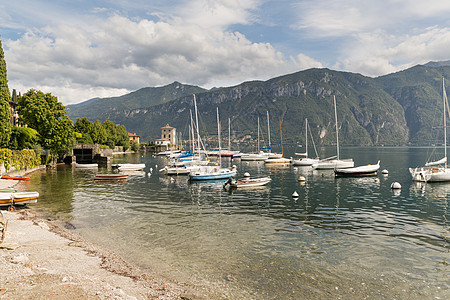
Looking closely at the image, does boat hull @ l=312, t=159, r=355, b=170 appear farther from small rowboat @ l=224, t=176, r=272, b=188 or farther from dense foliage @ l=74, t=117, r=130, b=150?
dense foliage @ l=74, t=117, r=130, b=150

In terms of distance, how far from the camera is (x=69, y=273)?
13.9 m

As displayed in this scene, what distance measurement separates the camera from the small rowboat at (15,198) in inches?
1169

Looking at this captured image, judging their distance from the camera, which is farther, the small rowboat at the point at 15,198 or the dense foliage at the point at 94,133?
the dense foliage at the point at 94,133

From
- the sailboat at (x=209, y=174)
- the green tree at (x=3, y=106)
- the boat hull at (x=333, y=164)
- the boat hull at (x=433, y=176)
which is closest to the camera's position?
the green tree at (x=3, y=106)

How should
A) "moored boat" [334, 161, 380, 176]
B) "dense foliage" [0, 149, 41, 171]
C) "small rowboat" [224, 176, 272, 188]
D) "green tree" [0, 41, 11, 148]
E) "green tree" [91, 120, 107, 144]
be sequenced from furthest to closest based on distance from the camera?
"green tree" [91, 120, 107, 144]
"moored boat" [334, 161, 380, 176]
"green tree" [0, 41, 11, 148]
"dense foliage" [0, 149, 41, 171]
"small rowboat" [224, 176, 272, 188]

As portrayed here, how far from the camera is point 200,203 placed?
37.0 meters

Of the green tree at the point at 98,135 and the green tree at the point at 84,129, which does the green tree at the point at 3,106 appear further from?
the green tree at the point at 98,135

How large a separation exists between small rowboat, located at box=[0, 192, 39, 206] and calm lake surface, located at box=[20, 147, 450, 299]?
2151mm

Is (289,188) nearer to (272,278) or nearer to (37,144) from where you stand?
(272,278)

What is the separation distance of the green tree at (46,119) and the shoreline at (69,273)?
211ft

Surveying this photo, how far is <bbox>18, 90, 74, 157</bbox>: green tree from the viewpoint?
7556cm

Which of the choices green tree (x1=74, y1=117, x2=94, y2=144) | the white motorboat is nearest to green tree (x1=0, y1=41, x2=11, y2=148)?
the white motorboat

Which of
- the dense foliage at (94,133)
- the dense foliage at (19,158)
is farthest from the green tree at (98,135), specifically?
the dense foliage at (19,158)

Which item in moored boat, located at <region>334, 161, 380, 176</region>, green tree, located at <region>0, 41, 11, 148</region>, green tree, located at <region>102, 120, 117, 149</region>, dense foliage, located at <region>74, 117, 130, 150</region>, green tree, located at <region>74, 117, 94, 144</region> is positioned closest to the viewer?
green tree, located at <region>0, 41, 11, 148</region>
